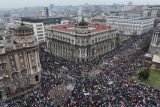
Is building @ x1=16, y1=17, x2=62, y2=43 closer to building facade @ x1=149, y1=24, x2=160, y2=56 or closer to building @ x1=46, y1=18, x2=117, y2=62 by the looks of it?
building @ x1=46, y1=18, x2=117, y2=62

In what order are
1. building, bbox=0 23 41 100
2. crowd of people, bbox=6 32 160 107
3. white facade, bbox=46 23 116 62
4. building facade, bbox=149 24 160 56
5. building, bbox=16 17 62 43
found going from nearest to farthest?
1. crowd of people, bbox=6 32 160 107
2. building, bbox=0 23 41 100
3. white facade, bbox=46 23 116 62
4. building facade, bbox=149 24 160 56
5. building, bbox=16 17 62 43

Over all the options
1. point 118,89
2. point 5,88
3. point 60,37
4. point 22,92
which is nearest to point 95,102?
point 118,89

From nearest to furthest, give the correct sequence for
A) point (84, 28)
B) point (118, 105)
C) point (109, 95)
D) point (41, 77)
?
point (118, 105) < point (109, 95) < point (41, 77) < point (84, 28)

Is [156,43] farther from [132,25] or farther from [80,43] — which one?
[132,25]

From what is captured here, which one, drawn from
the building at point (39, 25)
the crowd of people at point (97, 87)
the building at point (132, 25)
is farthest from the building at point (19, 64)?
the building at point (132, 25)

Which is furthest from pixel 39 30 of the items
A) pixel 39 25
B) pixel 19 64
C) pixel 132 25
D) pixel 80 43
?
pixel 132 25

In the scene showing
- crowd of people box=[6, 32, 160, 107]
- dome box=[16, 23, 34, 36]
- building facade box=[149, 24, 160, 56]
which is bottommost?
crowd of people box=[6, 32, 160, 107]

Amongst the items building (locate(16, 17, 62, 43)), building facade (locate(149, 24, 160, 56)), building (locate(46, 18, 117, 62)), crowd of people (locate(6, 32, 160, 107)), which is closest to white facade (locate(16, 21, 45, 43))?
building (locate(16, 17, 62, 43))

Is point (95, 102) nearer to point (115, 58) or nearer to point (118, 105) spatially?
point (118, 105)
